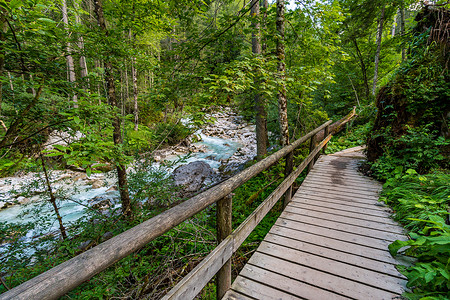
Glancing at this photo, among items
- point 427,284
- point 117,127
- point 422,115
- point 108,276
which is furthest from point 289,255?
point 422,115

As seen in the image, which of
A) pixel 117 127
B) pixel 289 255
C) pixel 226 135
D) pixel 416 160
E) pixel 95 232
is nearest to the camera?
pixel 289 255

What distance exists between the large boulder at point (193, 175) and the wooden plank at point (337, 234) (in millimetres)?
4723

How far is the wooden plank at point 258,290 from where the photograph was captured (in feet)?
6.11

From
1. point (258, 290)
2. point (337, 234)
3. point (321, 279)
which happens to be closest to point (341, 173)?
point (337, 234)

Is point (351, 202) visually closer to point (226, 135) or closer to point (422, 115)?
point (422, 115)

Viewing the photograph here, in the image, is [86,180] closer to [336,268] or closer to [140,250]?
[140,250]

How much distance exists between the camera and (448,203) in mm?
2773

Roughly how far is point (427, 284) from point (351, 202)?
193 centimetres

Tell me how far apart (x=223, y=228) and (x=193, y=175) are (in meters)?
6.63

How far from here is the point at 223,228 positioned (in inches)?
71.3

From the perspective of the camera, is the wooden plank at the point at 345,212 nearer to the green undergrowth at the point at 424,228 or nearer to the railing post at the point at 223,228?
the green undergrowth at the point at 424,228

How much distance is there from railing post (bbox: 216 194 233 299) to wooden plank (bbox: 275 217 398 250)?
1.42 m

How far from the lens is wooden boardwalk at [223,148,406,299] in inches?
75.2

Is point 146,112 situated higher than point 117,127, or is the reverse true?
point 146,112
